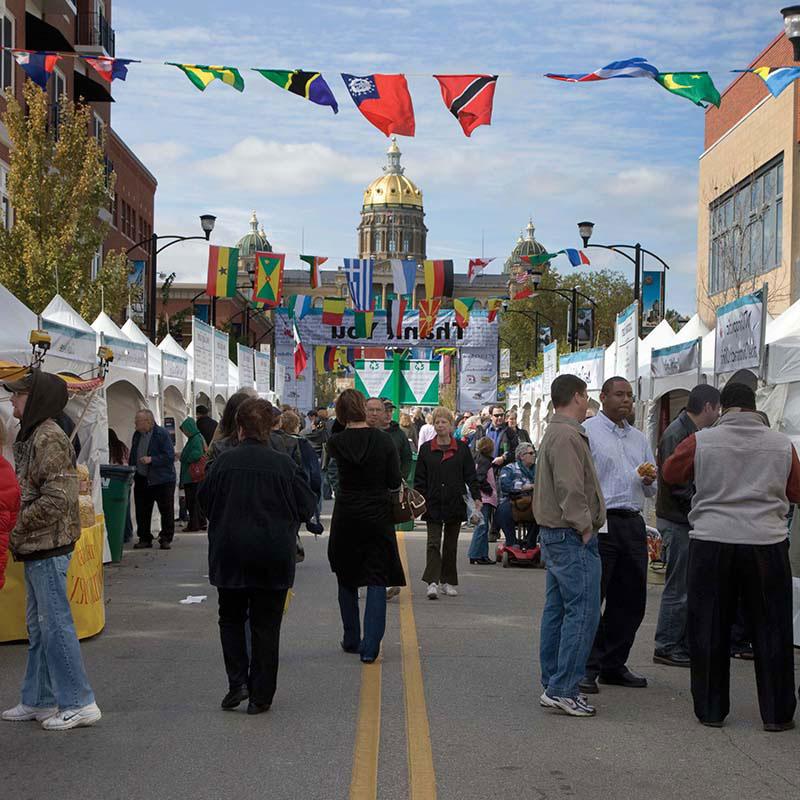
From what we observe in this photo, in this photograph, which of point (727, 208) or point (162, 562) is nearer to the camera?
point (162, 562)

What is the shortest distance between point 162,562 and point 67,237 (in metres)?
9.15

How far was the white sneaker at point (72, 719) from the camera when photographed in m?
6.76

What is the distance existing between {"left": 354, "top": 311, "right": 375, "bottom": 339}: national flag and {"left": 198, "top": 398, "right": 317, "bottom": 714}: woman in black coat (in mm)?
34124

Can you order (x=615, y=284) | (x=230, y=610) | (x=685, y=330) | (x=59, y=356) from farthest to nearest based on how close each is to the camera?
1. (x=615, y=284)
2. (x=685, y=330)
3. (x=59, y=356)
4. (x=230, y=610)

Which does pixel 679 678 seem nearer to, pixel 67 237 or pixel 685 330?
pixel 685 330

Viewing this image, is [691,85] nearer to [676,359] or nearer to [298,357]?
[676,359]

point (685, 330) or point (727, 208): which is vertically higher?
point (727, 208)

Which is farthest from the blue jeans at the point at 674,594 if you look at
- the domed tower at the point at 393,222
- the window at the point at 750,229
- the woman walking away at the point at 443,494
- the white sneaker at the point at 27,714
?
the domed tower at the point at 393,222

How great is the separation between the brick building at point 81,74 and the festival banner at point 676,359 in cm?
1100

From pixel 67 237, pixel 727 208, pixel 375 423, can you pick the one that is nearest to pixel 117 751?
pixel 375 423

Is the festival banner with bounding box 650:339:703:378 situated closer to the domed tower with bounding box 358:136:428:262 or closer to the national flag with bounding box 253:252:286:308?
the national flag with bounding box 253:252:286:308

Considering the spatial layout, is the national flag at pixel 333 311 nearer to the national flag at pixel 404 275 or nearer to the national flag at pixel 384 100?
the national flag at pixel 404 275

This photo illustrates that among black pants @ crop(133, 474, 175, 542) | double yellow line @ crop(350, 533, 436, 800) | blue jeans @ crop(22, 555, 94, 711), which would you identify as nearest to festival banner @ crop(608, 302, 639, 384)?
black pants @ crop(133, 474, 175, 542)

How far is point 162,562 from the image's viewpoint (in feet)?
50.9
